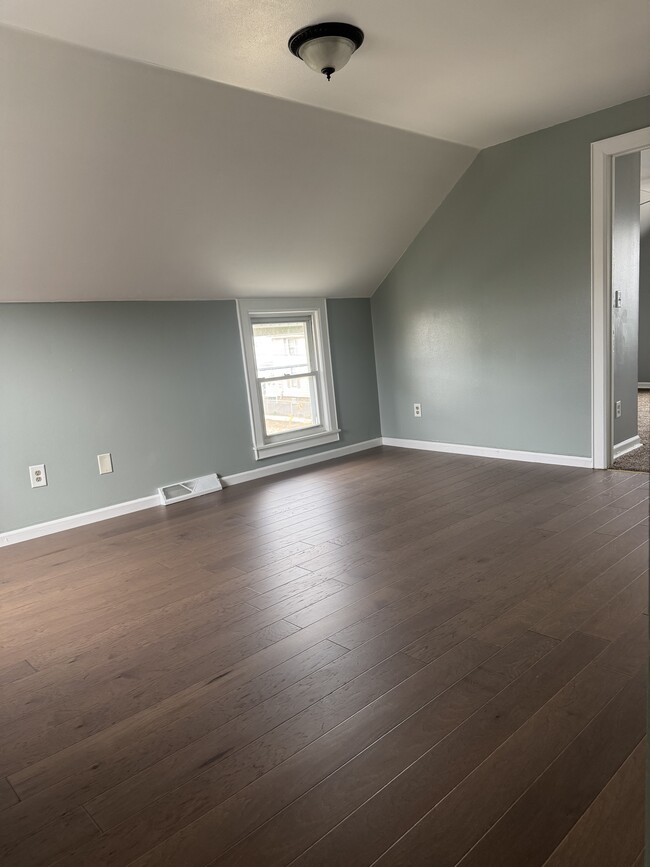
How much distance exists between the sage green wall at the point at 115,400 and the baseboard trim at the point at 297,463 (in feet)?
0.22

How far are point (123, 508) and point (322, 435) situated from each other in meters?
1.82

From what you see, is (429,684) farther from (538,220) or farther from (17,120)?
(538,220)

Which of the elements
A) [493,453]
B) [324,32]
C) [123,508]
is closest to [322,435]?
[493,453]

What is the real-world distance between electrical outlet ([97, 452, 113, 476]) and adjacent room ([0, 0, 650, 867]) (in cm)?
2

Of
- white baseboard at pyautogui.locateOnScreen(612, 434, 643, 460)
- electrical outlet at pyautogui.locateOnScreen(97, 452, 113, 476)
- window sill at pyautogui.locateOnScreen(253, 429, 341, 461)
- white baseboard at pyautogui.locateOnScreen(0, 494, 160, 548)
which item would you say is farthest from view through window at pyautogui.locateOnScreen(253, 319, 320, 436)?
white baseboard at pyautogui.locateOnScreen(612, 434, 643, 460)

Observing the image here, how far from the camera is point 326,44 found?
2.43 metres

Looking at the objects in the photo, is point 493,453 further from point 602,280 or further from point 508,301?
point 602,280

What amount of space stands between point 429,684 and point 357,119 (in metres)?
3.07

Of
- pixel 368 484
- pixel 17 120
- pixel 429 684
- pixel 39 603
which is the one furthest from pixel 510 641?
pixel 17 120

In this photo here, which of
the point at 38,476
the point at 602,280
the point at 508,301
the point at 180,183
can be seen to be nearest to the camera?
the point at 180,183

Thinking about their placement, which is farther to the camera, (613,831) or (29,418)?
(29,418)

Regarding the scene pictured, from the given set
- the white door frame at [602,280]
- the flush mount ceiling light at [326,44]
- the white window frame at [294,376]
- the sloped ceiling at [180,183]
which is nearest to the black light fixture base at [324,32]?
the flush mount ceiling light at [326,44]

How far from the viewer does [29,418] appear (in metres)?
3.61

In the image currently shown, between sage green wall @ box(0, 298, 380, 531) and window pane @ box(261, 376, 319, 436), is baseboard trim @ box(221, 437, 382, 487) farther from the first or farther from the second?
window pane @ box(261, 376, 319, 436)
